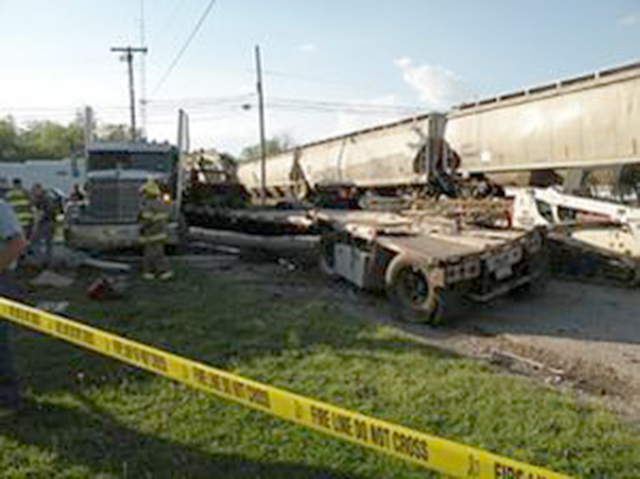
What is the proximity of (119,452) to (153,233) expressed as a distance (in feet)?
25.0

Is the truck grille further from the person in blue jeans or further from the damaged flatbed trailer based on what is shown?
the person in blue jeans

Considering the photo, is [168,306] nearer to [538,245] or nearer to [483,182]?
[538,245]

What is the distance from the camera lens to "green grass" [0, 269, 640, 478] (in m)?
4.27

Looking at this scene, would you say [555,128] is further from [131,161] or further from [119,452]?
[119,452]

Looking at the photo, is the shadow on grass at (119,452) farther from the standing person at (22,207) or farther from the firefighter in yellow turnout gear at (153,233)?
the standing person at (22,207)

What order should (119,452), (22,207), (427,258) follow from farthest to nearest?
(22,207) → (427,258) → (119,452)

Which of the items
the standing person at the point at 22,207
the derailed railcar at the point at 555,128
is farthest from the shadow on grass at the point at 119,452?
the derailed railcar at the point at 555,128

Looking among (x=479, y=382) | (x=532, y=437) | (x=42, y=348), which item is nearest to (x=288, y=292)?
(x=42, y=348)

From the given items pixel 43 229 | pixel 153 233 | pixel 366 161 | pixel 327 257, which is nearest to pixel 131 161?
pixel 43 229

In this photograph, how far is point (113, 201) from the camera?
1324cm

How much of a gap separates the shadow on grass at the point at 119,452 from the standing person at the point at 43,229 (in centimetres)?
807

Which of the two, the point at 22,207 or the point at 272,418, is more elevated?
the point at 22,207

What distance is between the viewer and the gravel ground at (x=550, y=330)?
633 centimetres

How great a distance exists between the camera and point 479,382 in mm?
5812
